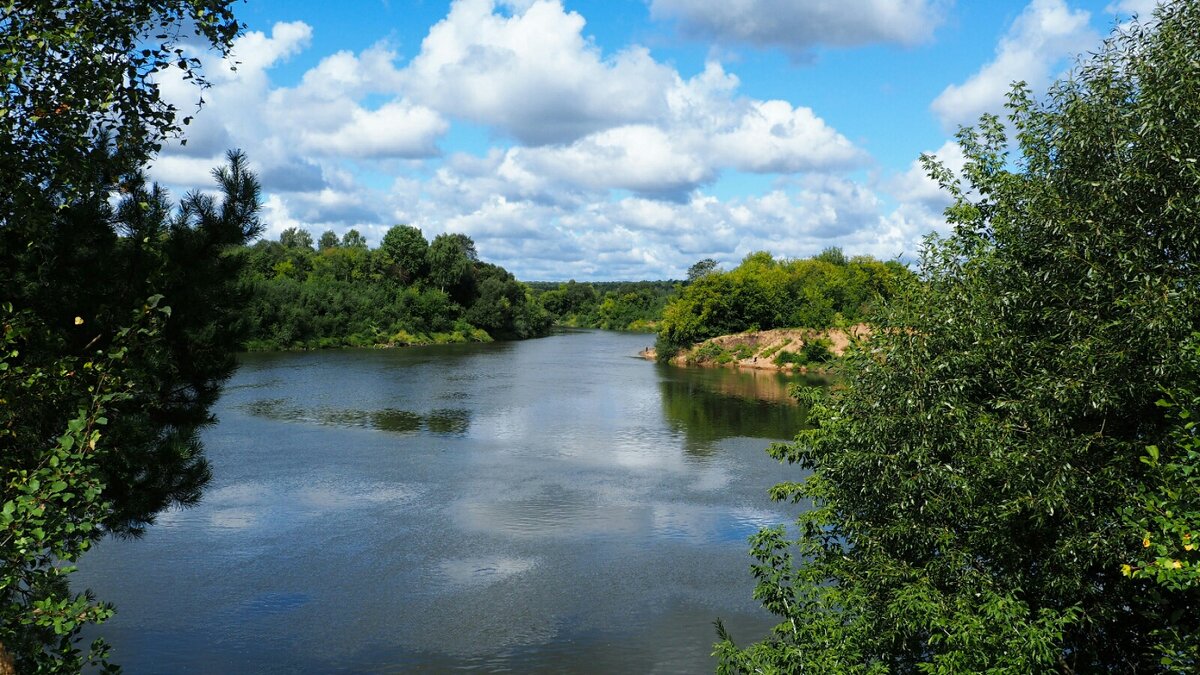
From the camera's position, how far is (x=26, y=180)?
22.9ft

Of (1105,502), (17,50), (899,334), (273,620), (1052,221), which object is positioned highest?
(17,50)

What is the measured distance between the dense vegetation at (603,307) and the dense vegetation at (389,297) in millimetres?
29622

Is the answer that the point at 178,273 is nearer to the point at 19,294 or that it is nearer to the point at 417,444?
the point at 19,294

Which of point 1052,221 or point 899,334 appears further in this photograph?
point 899,334

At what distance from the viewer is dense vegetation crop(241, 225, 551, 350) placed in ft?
257

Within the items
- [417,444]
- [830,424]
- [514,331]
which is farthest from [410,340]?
[830,424]

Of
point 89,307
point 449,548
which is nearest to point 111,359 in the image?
point 89,307

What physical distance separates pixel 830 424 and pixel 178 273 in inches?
318

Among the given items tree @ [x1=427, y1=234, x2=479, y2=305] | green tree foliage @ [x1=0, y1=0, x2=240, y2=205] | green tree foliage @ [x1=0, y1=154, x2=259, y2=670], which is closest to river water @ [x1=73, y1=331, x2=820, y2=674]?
green tree foliage @ [x1=0, y1=154, x2=259, y2=670]

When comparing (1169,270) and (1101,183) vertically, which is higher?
(1101,183)

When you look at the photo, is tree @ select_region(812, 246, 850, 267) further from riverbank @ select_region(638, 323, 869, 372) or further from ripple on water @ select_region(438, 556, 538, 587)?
ripple on water @ select_region(438, 556, 538, 587)

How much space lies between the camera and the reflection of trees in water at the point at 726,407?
117 feet

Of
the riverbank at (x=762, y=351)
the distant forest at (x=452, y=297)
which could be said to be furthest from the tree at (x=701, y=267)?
the riverbank at (x=762, y=351)

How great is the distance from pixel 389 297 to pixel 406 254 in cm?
888
